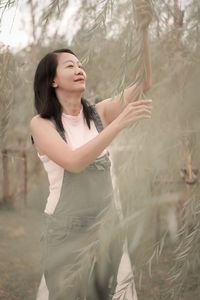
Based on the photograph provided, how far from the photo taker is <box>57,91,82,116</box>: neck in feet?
3.26

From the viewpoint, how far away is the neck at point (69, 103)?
993 mm

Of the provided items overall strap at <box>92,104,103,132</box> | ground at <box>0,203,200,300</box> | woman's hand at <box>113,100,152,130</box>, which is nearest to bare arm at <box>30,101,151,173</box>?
woman's hand at <box>113,100,152,130</box>

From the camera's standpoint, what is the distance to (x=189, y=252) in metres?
1.03

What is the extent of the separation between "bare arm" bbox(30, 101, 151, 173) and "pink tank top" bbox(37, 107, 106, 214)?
0.05 metres

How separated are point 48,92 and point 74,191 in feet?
0.69

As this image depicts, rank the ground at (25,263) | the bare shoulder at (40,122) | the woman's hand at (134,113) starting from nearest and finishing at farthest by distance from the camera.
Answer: the woman's hand at (134,113) → the bare shoulder at (40,122) → the ground at (25,263)

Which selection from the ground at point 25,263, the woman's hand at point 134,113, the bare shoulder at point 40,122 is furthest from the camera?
the ground at point 25,263

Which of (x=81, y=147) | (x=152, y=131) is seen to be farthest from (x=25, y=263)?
(x=81, y=147)

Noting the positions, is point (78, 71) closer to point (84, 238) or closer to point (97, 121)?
point (97, 121)

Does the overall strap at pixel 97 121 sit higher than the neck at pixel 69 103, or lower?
→ lower

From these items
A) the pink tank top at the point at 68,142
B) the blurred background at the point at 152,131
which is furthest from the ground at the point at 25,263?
the pink tank top at the point at 68,142

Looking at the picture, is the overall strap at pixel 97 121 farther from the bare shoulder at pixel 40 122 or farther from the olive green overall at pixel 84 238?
the bare shoulder at pixel 40 122

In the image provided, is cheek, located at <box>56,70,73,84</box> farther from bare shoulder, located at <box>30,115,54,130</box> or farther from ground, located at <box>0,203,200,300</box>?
ground, located at <box>0,203,200,300</box>

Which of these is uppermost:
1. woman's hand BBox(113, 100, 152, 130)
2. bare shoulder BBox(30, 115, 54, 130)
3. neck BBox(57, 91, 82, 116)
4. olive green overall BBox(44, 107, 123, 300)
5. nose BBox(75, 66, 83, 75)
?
nose BBox(75, 66, 83, 75)
